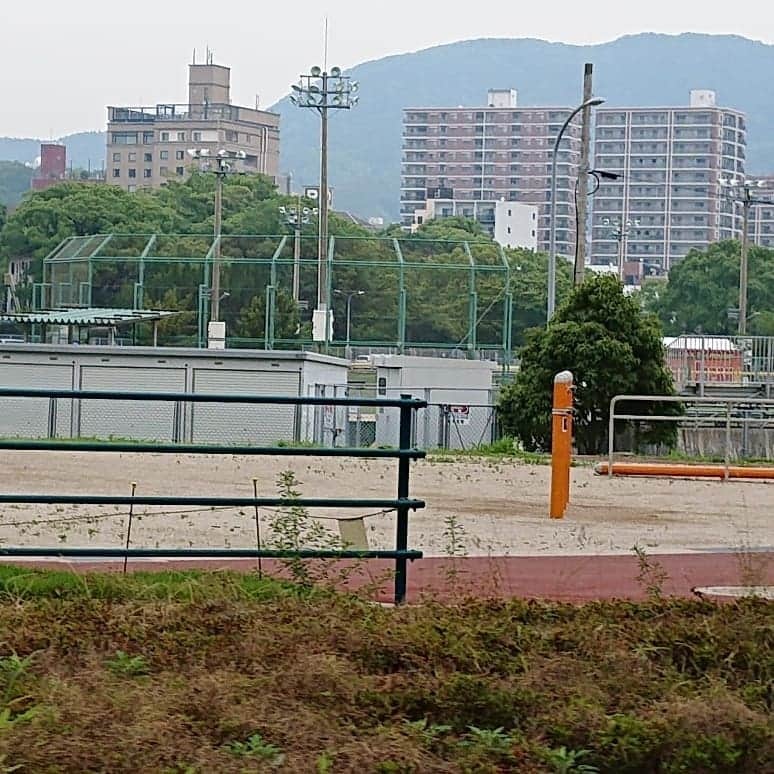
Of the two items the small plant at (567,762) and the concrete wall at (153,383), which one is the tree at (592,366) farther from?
the small plant at (567,762)

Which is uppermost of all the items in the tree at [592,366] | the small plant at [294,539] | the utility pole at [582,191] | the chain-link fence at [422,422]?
the utility pole at [582,191]

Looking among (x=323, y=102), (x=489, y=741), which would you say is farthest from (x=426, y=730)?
(x=323, y=102)

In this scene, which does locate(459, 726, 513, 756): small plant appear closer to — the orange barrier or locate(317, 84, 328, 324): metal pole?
the orange barrier

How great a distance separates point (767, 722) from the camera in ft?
20.3

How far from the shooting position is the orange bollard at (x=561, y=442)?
16.4 metres

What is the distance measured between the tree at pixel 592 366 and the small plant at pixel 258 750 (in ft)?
86.1

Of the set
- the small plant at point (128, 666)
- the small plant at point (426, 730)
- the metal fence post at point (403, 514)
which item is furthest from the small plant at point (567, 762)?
the metal fence post at point (403, 514)

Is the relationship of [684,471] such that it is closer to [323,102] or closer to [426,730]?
[426,730]

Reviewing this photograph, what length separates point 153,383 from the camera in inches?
1479

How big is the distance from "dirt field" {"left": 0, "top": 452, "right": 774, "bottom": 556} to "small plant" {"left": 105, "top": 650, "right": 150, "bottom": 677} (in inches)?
146

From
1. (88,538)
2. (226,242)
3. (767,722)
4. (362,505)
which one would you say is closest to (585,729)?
(767,722)

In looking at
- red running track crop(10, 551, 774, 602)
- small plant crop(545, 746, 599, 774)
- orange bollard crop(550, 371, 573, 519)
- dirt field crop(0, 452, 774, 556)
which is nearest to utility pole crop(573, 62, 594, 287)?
dirt field crop(0, 452, 774, 556)

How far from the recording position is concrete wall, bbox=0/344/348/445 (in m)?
36.4

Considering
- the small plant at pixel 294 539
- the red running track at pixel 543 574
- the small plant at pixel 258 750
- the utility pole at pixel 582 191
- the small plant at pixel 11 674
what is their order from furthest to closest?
the utility pole at pixel 582 191, the red running track at pixel 543 574, the small plant at pixel 294 539, the small plant at pixel 11 674, the small plant at pixel 258 750
